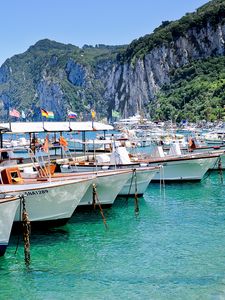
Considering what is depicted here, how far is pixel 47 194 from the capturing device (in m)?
26.1

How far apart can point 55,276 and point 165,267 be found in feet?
15.1

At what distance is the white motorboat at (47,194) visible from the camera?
26.0 m

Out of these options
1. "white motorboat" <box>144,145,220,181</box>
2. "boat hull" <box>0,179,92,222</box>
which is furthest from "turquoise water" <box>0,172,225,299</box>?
"white motorboat" <box>144,145,220,181</box>

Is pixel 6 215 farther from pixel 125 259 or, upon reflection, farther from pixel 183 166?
pixel 183 166

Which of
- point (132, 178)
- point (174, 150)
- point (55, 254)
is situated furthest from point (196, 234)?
point (174, 150)

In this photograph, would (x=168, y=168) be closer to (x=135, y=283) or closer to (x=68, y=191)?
(x=68, y=191)

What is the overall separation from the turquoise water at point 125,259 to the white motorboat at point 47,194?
108cm

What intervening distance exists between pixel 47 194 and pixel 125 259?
5835 millimetres

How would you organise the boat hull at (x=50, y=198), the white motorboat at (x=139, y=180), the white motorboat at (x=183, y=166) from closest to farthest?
the boat hull at (x=50, y=198) < the white motorboat at (x=139, y=180) < the white motorboat at (x=183, y=166)

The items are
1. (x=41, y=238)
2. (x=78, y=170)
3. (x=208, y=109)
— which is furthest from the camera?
(x=208, y=109)

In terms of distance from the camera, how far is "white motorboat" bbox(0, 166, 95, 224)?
85.3ft

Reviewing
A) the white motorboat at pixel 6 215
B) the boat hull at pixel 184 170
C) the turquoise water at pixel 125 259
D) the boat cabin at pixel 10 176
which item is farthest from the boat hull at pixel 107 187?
the boat hull at pixel 184 170

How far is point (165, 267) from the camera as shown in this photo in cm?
2133

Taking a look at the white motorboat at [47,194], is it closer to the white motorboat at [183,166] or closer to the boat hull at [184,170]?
the white motorboat at [183,166]
